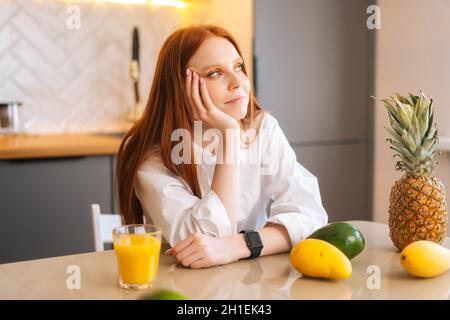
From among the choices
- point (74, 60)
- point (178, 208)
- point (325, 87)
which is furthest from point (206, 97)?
point (74, 60)

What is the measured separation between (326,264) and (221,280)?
0.65ft

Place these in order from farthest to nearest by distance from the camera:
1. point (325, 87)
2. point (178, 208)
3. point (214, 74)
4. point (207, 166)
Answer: point (325, 87) < point (207, 166) < point (214, 74) < point (178, 208)

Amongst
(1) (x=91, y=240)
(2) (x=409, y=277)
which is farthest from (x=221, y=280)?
(1) (x=91, y=240)

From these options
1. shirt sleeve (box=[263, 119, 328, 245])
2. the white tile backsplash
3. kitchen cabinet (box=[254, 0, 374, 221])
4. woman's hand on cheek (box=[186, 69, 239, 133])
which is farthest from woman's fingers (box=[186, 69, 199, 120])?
the white tile backsplash

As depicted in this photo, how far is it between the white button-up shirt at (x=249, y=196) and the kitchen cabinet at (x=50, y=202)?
3.40 ft

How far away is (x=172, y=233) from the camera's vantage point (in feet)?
4.36

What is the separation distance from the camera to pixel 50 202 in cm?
245

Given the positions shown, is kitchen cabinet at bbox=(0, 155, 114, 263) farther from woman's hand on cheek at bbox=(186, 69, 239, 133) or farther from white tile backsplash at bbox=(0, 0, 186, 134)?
woman's hand on cheek at bbox=(186, 69, 239, 133)

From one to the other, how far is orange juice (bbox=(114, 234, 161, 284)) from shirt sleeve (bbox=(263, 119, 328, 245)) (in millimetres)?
379

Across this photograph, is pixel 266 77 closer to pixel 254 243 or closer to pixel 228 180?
pixel 228 180

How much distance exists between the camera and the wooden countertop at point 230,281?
101 cm

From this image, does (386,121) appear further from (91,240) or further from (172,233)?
(172,233)

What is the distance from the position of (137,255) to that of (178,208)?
12.6 inches
